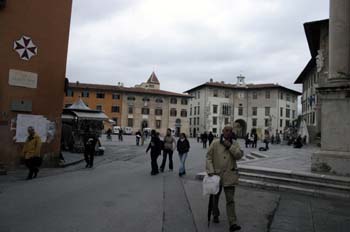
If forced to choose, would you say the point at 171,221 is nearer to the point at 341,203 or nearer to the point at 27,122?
the point at 341,203

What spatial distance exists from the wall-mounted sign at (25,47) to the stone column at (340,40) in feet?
34.2

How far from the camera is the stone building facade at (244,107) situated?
245 ft

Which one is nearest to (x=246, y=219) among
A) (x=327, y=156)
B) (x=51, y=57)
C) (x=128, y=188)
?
(x=128, y=188)

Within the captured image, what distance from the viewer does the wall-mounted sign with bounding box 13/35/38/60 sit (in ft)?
35.2

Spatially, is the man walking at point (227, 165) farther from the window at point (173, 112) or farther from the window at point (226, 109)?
the window at point (226, 109)

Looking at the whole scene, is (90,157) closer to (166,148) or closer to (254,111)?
(166,148)

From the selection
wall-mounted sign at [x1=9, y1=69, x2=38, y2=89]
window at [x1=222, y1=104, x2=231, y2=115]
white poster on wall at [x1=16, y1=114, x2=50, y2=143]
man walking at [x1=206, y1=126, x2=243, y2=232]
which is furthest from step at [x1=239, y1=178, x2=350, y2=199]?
window at [x1=222, y1=104, x2=231, y2=115]

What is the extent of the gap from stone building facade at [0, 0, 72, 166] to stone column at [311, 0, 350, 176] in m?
9.59

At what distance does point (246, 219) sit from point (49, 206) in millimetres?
3901

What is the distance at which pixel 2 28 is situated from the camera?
1042 centimetres

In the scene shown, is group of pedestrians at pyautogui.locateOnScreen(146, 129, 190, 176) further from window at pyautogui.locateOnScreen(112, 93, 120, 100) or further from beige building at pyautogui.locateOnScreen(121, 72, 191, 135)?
window at pyautogui.locateOnScreen(112, 93, 120, 100)

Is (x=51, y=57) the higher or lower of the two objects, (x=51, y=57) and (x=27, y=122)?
the higher

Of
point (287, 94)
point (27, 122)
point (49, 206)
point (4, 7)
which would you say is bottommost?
point (49, 206)

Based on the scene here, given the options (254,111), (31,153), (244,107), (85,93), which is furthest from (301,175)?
(244,107)
